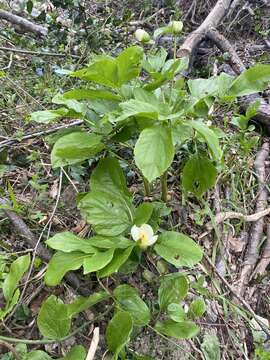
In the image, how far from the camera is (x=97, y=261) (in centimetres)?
101

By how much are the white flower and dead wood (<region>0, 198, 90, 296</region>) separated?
25 cm

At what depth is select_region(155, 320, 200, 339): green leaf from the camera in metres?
1.05

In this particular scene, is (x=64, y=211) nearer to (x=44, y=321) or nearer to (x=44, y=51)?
(x=44, y=321)

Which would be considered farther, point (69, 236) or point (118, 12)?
point (118, 12)

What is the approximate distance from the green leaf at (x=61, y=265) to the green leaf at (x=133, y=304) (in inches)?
6.3

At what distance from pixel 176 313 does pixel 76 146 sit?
21.3 inches

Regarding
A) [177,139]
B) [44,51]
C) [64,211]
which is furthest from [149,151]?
[44,51]

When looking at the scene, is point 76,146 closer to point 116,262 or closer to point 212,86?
point 116,262

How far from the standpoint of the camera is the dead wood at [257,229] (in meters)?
1.47

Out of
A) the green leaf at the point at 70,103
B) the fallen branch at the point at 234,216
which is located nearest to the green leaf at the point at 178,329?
the fallen branch at the point at 234,216

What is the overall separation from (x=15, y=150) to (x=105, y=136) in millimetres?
686

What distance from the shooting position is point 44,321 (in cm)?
103

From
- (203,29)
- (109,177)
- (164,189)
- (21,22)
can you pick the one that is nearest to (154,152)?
(109,177)

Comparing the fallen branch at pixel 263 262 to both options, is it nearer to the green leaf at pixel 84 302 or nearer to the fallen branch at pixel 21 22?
the green leaf at pixel 84 302
